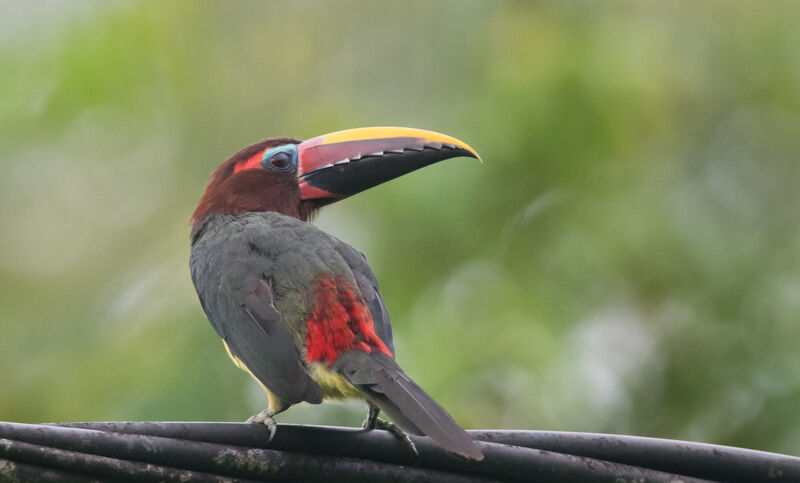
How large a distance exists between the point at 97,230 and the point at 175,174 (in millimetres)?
820

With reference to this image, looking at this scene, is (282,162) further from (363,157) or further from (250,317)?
(250,317)

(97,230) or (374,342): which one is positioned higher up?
(97,230)

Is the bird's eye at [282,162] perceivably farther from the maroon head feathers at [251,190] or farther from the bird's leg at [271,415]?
the bird's leg at [271,415]

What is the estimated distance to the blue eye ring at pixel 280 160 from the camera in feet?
14.8

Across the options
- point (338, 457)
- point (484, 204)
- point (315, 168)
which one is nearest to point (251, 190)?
point (315, 168)

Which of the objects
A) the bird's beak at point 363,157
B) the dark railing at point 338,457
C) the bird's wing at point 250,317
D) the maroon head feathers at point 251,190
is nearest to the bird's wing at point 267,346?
the bird's wing at point 250,317

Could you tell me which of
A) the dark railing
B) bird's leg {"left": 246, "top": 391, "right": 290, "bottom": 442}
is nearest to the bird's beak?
bird's leg {"left": 246, "top": 391, "right": 290, "bottom": 442}

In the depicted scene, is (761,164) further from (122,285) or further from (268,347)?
(268,347)

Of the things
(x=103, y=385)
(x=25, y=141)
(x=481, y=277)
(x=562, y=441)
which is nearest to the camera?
(x=562, y=441)

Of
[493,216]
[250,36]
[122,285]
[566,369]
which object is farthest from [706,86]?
[122,285]

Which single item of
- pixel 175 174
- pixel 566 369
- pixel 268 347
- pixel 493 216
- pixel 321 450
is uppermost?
pixel 175 174

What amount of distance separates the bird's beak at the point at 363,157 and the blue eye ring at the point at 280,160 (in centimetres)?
3

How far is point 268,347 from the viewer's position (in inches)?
128

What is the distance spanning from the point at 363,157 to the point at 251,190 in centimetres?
48
